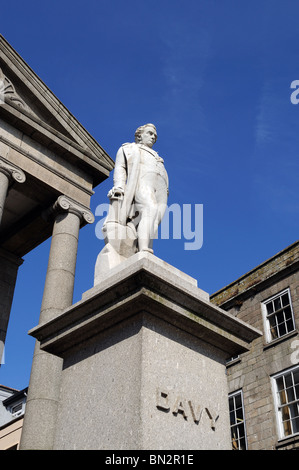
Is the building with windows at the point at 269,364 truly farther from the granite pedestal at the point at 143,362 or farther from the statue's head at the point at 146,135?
the granite pedestal at the point at 143,362

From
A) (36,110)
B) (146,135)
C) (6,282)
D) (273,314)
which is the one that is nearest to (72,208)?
(36,110)

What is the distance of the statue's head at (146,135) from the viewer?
8219mm

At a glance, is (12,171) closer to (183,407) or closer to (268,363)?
(183,407)

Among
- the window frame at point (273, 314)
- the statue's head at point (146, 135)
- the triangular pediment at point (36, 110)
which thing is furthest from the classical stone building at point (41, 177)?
the window frame at point (273, 314)

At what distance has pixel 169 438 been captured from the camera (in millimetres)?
5328

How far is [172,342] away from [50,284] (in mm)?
10002

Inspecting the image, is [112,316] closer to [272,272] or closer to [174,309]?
[174,309]

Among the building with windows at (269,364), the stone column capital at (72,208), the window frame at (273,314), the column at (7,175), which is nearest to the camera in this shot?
the column at (7,175)

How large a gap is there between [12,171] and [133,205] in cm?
983

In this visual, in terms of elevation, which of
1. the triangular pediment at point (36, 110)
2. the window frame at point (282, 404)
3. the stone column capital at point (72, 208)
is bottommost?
the window frame at point (282, 404)

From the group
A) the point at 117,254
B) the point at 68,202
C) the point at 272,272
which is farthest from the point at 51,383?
the point at 272,272

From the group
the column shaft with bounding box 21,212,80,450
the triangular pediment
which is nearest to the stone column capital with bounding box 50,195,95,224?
the column shaft with bounding box 21,212,80,450

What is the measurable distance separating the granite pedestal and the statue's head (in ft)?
7.82

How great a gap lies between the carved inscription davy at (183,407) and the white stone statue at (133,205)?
1.83 metres
